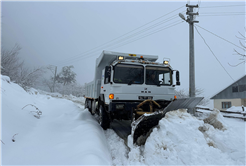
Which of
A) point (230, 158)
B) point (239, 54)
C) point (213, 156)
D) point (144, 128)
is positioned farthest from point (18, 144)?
point (239, 54)

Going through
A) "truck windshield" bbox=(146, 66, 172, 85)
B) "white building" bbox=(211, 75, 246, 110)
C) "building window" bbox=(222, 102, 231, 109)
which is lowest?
"building window" bbox=(222, 102, 231, 109)

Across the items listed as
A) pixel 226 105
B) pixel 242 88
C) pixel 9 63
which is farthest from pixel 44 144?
pixel 226 105

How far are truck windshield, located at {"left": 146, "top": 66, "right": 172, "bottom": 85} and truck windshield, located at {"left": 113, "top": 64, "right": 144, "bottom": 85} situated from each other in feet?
1.03

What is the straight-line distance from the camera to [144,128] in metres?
4.52

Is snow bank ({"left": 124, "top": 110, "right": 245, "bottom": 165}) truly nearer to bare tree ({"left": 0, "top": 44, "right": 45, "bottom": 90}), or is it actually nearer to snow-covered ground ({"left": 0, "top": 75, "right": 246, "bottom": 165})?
snow-covered ground ({"left": 0, "top": 75, "right": 246, "bottom": 165})

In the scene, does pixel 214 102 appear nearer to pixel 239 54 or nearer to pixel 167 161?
pixel 239 54

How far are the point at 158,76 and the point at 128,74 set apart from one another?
134cm

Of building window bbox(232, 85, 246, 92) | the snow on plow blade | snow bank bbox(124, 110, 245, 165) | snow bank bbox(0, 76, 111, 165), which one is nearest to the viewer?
snow bank bbox(0, 76, 111, 165)

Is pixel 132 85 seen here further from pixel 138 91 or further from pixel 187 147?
pixel 187 147

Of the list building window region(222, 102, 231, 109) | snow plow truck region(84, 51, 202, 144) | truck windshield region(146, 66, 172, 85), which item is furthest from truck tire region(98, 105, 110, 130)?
building window region(222, 102, 231, 109)

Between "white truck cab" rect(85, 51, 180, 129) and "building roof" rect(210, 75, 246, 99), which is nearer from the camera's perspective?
"white truck cab" rect(85, 51, 180, 129)

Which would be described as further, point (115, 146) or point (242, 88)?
point (242, 88)

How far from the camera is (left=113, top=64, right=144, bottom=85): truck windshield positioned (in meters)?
5.75

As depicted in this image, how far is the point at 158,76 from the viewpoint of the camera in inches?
247
